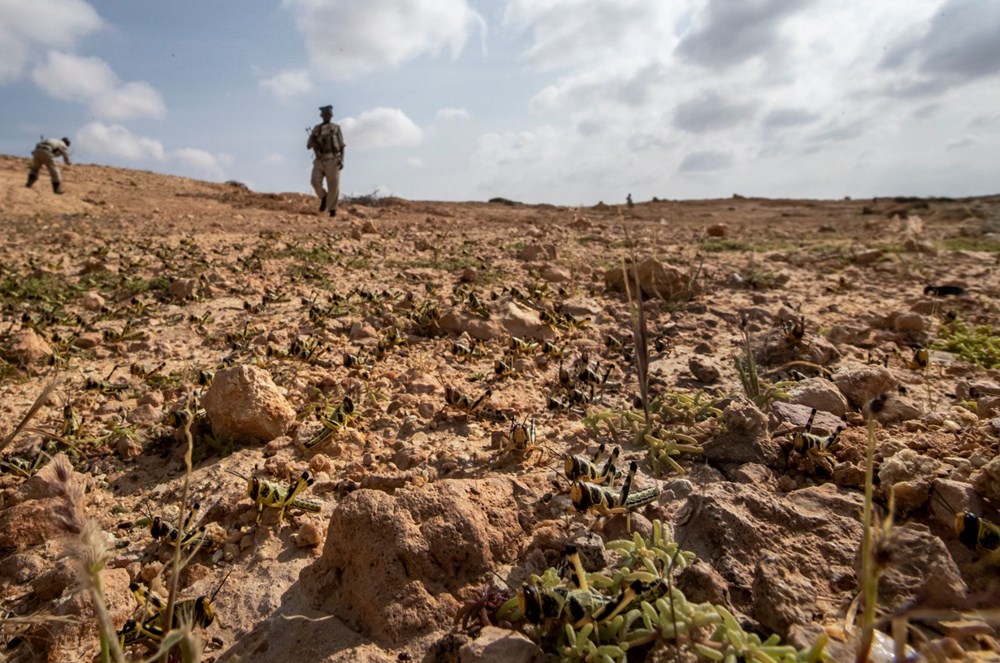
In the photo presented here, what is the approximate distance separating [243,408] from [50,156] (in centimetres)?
1590

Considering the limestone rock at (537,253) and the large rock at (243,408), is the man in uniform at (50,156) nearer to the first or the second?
the limestone rock at (537,253)

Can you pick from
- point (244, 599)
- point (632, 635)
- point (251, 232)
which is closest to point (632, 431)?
point (632, 635)

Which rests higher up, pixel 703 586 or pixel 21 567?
pixel 703 586

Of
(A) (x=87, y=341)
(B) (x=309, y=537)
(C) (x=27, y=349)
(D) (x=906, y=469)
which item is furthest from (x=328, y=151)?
(D) (x=906, y=469)

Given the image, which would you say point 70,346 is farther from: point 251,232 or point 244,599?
point 251,232

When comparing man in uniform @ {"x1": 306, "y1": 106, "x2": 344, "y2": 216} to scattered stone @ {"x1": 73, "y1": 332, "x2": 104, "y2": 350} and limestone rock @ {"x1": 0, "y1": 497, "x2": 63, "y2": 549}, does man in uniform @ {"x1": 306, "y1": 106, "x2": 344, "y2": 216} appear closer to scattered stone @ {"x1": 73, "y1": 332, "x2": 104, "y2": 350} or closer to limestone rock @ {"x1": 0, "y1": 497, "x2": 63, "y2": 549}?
scattered stone @ {"x1": 73, "y1": 332, "x2": 104, "y2": 350}

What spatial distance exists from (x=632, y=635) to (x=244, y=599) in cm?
124

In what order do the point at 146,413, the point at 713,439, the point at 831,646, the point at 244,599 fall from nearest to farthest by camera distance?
the point at 831,646
the point at 244,599
the point at 713,439
the point at 146,413

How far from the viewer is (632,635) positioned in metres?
1.27

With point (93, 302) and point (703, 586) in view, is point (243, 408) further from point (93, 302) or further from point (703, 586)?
point (93, 302)

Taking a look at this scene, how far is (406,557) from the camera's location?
5.51 ft

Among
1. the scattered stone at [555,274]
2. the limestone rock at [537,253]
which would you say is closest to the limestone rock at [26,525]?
the scattered stone at [555,274]

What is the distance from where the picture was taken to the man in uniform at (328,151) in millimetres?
11820

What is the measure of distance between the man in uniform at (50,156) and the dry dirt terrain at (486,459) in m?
10.9
